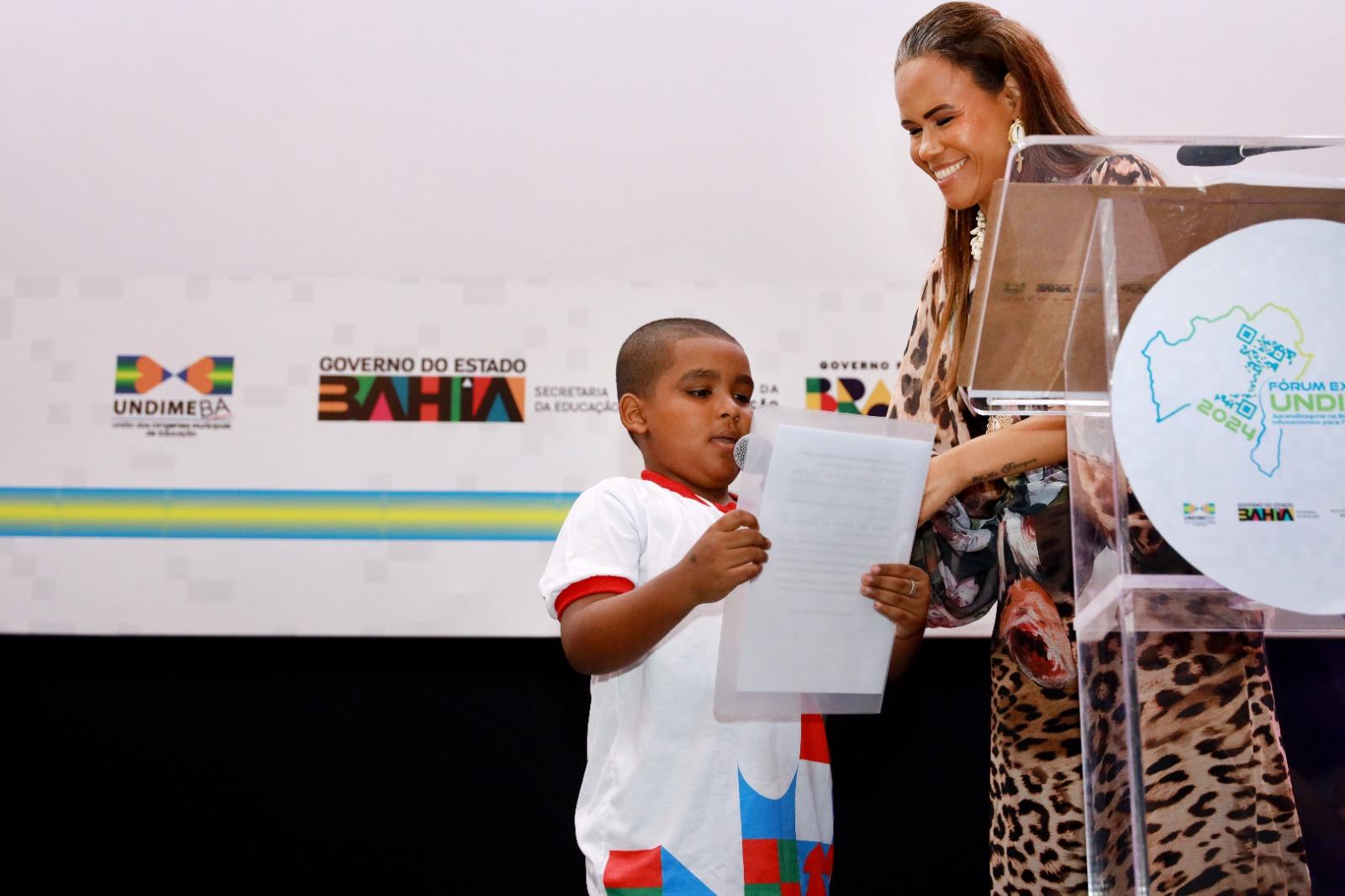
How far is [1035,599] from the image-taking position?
153cm

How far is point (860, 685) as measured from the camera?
1543 millimetres

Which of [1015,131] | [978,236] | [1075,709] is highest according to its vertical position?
[1015,131]

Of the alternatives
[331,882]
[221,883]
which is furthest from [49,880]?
[331,882]

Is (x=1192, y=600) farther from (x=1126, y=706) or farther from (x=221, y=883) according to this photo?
(x=221, y=883)

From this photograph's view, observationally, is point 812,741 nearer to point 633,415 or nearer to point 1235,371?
point 633,415

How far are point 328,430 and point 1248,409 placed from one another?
2275mm

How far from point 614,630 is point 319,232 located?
1814 millimetres

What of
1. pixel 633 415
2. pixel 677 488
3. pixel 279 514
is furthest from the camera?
pixel 279 514

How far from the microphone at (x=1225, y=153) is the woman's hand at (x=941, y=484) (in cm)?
51

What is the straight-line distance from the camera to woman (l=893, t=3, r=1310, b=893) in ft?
3.31

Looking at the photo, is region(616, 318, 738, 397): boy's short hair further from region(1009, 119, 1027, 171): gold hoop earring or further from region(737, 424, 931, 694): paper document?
region(737, 424, 931, 694): paper document

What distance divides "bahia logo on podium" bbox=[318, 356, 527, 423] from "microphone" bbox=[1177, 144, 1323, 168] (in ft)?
6.50

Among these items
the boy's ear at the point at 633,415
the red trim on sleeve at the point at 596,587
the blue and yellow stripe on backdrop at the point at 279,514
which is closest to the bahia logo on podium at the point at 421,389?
the blue and yellow stripe on backdrop at the point at 279,514

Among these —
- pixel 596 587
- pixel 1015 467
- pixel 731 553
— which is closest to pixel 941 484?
pixel 1015 467
